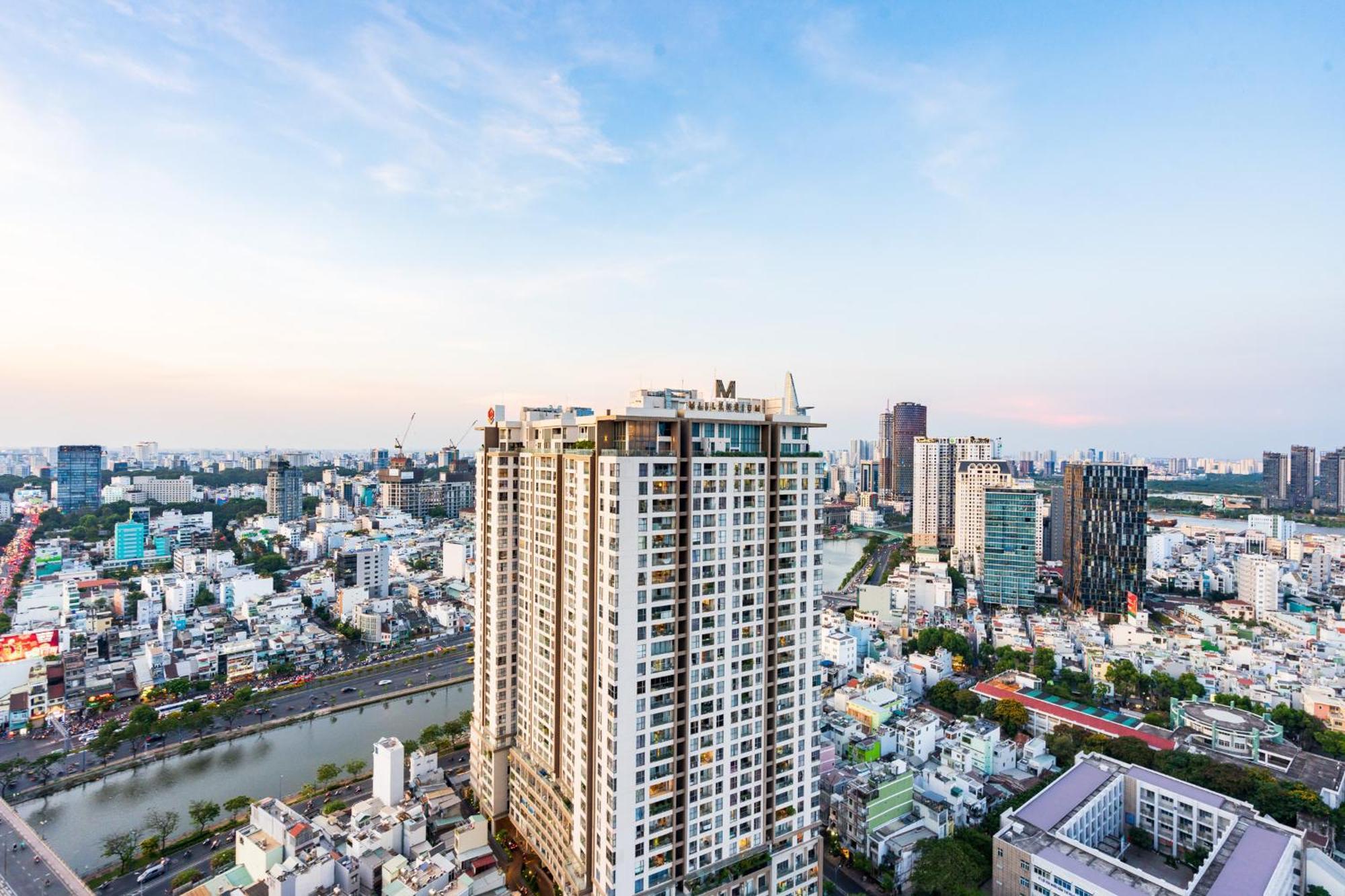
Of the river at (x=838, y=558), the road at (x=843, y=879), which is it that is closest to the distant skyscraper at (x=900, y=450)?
the river at (x=838, y=558)

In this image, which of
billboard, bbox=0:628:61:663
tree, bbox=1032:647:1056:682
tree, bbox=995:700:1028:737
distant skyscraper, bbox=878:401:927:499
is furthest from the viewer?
distant skyscraper, bbox=878:401:927:499

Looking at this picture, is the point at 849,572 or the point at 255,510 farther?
the point at 255,510

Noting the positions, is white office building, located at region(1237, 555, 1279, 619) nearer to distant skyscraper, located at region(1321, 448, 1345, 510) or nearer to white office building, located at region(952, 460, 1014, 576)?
white office building, located at region(952, 460, 1014, 576)

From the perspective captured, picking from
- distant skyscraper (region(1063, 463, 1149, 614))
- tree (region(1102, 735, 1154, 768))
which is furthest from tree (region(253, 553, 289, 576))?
distant skyscraper (region(1063, 463, 1149, 614))

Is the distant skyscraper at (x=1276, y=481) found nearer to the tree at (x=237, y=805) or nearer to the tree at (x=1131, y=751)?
the tree at (x=1131, y=751)

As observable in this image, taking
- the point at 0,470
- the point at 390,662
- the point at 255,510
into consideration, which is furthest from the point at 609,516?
the point at 0,470

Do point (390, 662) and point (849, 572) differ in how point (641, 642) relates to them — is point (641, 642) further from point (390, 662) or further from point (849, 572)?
point (849, 572)
